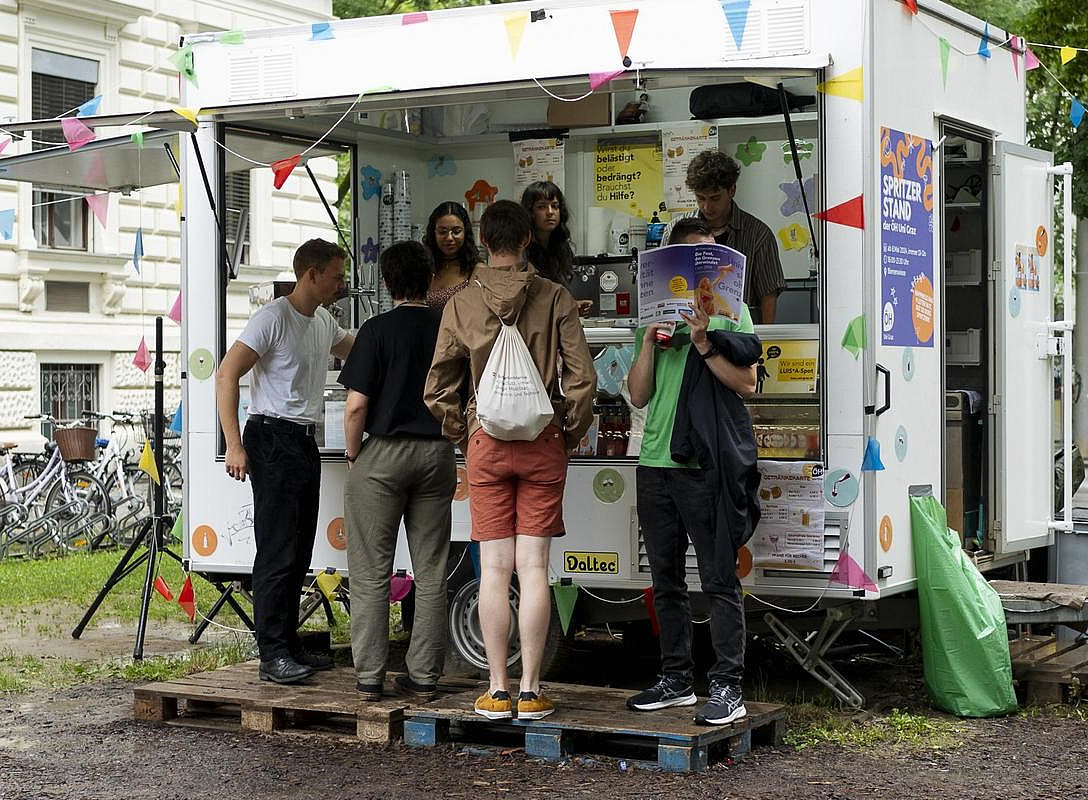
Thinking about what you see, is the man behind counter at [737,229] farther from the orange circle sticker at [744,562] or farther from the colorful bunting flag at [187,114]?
the colorful bunting flag at [187,114]

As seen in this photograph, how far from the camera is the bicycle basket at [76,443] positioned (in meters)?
13.2

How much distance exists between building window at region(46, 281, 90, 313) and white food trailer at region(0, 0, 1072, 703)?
293 inches

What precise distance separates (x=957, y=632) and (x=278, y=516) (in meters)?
2.83

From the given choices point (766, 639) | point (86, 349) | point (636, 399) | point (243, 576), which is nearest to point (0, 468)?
point (86, 349)

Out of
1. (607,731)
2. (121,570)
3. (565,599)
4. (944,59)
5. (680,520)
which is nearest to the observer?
(607,731)

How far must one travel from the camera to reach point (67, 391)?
52.1ft

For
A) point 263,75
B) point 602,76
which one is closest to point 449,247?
point 263,75

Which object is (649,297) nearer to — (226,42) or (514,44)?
(514,44)

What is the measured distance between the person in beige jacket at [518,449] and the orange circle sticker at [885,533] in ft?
4.28

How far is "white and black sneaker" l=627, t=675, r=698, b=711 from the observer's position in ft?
19.9

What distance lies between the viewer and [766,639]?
8508 mm

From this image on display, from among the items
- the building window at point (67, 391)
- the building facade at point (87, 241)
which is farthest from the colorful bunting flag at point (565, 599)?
the building window at point (67, 391)

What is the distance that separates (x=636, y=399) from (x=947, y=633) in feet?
5.36

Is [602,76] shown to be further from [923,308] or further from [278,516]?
[278,516]
